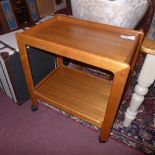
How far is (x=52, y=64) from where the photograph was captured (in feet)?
3.99

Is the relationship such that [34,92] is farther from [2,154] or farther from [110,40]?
[110,40]

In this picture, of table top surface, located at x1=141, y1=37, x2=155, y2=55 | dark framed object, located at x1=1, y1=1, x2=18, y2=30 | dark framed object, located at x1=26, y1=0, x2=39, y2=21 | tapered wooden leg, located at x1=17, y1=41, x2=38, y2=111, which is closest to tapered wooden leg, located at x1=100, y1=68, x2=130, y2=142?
table top surface, located at x1=141, y1=37, x2=155, y2=55

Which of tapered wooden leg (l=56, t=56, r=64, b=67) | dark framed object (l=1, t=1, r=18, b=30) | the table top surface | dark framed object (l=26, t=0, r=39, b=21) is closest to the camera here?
the table top surface

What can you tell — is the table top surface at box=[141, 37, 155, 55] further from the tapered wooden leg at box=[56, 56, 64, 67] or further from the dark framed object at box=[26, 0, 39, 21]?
the dark framed object at box=[26, 0, 39, 21]

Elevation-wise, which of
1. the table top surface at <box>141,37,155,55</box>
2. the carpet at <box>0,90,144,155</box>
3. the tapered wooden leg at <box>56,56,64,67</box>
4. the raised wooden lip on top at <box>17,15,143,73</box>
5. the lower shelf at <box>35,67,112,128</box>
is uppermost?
the table top surface at <box>141,37,155,55</box>

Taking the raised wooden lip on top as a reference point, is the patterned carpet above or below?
below

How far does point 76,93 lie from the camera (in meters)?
1.03

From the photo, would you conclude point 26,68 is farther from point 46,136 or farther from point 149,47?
point 149,47

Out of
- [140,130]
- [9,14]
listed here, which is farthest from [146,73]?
[9,14]

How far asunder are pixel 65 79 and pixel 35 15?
1028 millimetres

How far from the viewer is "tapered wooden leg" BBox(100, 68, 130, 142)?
0.59m

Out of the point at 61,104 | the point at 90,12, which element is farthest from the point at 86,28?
the point at 61,104

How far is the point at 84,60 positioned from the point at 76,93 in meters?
0.43

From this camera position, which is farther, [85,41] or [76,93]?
[76,93]
